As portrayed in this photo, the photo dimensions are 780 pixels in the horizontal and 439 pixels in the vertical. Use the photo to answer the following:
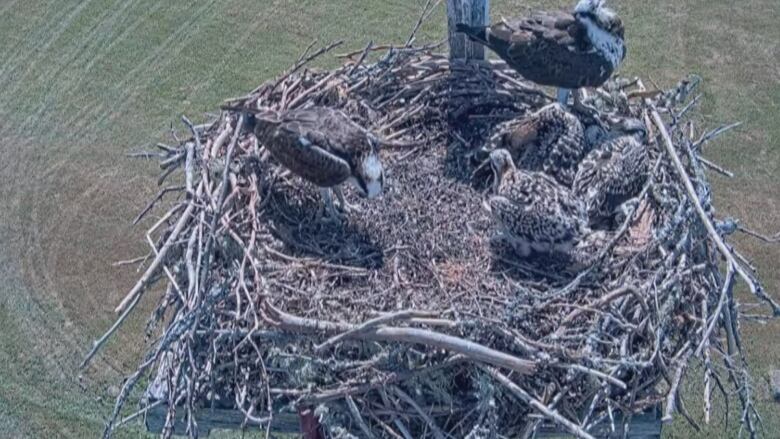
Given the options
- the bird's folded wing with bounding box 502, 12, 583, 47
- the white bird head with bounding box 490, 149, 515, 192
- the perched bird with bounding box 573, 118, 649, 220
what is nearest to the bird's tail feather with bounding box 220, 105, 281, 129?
the white bird head with bounding box 490, 149, 515, 192

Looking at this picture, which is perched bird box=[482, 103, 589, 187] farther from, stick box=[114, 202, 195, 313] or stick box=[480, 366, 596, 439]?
stick box=[114, 202, 195, 313]

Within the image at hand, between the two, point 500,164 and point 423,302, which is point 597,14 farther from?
point 423,302

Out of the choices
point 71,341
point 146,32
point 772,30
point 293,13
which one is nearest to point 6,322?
point 71,341

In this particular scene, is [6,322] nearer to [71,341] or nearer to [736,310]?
[71,341]

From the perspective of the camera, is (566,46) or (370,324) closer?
(370,324)

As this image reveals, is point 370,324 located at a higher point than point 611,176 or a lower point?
higher

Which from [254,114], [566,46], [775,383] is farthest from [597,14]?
[775,383]
